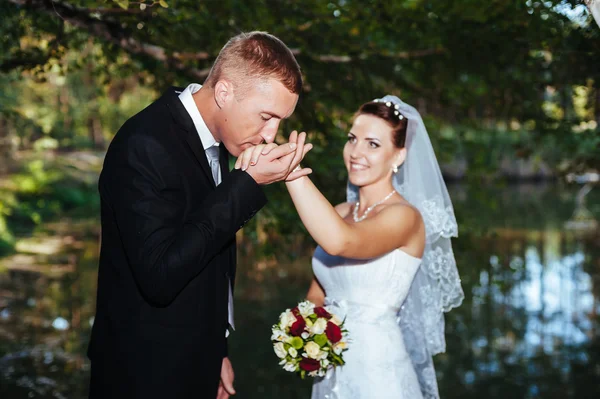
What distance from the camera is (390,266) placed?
12.5ft

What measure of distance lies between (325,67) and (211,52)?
3.48 ft

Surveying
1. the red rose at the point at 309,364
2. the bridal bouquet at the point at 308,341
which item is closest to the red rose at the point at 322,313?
the bridal bouquet at the point at 308,341

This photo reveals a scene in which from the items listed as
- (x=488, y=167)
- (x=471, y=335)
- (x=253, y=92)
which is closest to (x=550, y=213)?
(x=471, y=335)

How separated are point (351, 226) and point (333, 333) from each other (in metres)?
0.52

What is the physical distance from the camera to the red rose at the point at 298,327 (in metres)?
3.29

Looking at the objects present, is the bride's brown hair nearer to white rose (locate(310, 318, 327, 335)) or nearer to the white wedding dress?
the white wedding dress

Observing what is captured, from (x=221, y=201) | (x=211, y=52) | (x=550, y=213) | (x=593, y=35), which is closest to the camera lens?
(x=221, y=201)

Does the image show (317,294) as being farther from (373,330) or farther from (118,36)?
(118,36)

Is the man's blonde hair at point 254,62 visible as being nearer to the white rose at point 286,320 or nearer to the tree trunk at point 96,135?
the white rose at point 286,320

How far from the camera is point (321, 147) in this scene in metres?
5.99

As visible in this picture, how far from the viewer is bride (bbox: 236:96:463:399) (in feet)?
12.2

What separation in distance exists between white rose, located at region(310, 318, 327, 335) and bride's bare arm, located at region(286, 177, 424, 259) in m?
0.34

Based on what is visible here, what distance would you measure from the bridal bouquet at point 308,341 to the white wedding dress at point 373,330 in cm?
46

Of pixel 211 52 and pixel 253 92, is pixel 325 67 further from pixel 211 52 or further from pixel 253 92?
pixel 253 92
